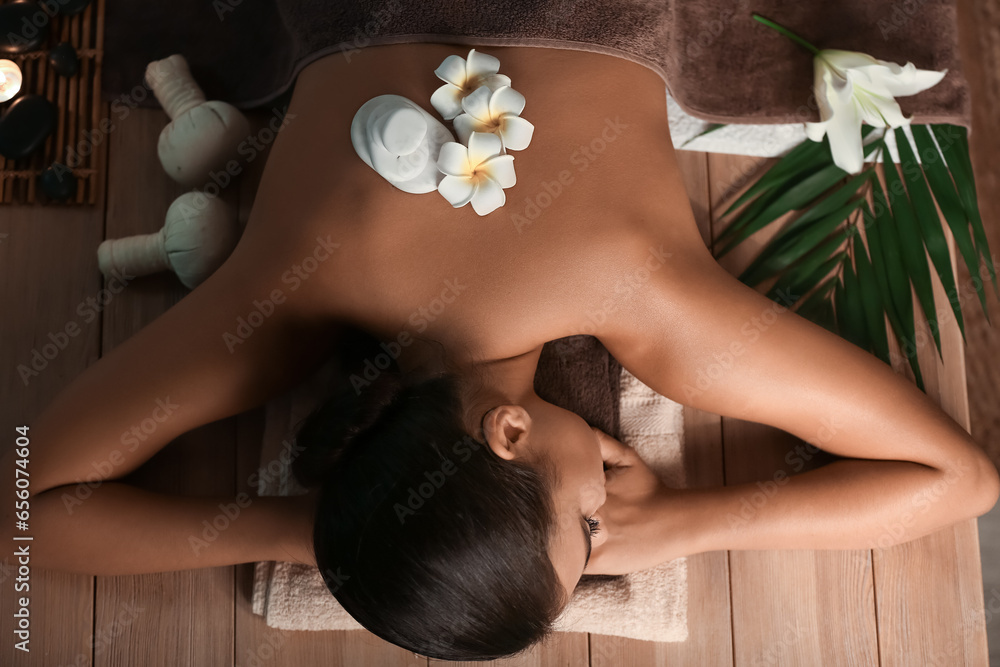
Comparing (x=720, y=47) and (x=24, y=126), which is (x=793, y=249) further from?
(x=24, y=126)

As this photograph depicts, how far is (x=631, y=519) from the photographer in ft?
3.47

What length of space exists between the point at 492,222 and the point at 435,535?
0.36 metres

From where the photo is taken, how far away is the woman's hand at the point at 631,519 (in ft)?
3.42

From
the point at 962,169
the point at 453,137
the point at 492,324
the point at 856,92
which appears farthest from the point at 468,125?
the point at 962,169

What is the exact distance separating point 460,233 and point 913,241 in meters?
0.81

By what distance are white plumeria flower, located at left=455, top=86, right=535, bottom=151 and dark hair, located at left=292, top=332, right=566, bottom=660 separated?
31cm

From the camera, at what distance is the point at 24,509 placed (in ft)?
2.97

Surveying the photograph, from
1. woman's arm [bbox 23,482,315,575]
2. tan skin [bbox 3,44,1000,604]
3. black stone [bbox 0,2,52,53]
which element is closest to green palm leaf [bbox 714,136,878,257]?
tan skin [bbox 3,44,1000,604]

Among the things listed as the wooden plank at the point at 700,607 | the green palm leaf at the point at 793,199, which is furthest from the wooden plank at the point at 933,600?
the green palm leaf at the point at 793,199

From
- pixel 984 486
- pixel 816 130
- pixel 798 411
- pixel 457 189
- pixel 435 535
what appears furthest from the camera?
pixel 816 130

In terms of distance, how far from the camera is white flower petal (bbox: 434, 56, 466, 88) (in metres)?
0.82

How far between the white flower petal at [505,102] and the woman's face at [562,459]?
337mm

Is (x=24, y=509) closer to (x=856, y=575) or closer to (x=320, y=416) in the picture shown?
(x=320, y=416)

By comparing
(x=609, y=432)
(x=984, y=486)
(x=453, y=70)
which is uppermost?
(x=453, y=70)
